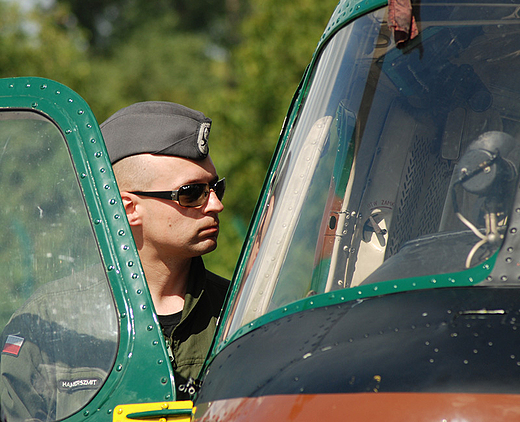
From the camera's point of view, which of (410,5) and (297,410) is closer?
(297,410)

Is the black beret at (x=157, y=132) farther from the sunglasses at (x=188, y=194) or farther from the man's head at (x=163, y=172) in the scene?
the sunglasses at (x=188, y=194)

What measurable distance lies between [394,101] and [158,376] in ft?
3.29

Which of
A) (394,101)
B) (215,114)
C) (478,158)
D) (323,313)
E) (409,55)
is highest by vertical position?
(215,114)

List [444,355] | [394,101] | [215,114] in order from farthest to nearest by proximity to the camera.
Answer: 1. [215,114]
2. [394,101]
3. [444,355]

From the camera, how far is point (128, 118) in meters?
2.68

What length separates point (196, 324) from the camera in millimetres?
2648

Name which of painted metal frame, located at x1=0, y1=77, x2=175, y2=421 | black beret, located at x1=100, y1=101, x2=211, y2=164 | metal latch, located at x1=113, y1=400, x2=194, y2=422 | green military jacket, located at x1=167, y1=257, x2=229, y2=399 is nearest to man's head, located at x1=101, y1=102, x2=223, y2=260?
black beret, located at x1=100, y1=101, x2=211, y2=164

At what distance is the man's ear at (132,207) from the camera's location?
270 cm

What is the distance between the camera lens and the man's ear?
270cm

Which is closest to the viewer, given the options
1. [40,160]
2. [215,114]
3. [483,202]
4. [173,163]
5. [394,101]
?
[483,202]

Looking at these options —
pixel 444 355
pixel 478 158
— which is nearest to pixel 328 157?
pixel 478 158

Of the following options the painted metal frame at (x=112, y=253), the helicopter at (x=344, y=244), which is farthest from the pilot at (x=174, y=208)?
the helicopter at (x=344, y=244)

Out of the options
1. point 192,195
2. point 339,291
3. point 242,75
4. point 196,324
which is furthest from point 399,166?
point 242,75

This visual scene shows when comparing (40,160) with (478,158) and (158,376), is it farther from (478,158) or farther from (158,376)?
(478,158)
